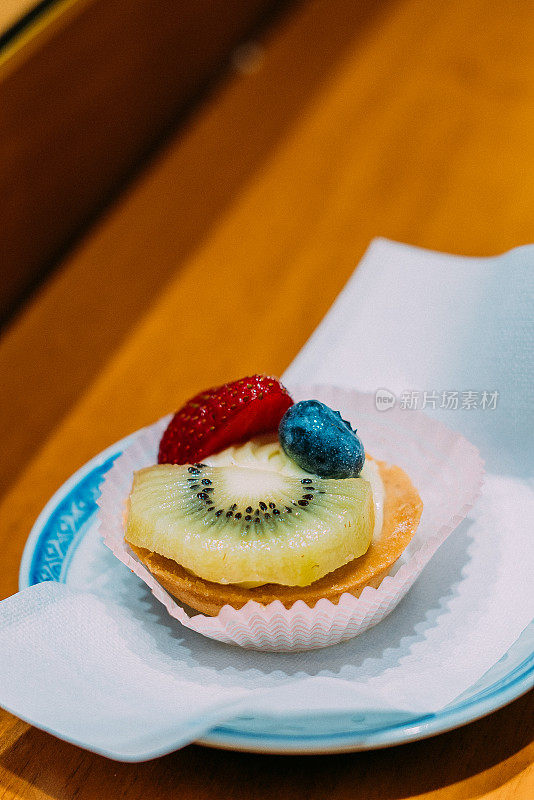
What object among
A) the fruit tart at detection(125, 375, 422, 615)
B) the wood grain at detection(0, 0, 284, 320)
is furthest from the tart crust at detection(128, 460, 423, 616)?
the wood grain at detection(0, 0, 284, 320)

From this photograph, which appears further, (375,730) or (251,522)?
(251,522)

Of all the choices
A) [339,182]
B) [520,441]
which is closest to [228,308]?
[339,182]

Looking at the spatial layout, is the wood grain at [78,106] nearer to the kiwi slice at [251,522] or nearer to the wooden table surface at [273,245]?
the wooden table surface at [273,245]

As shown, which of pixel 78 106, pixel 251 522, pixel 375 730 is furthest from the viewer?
pixel 78 106

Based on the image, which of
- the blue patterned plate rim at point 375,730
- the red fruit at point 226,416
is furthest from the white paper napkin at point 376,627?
the red fruit at point 226,416

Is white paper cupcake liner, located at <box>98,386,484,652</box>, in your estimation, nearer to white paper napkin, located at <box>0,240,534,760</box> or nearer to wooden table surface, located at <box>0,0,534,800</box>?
white paper napkin, located at <box>0,240,534,760</box>

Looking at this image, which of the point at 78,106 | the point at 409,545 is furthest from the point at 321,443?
the point at 78,106

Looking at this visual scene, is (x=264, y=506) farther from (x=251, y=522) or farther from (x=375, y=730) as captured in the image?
(x=375, y=730)
